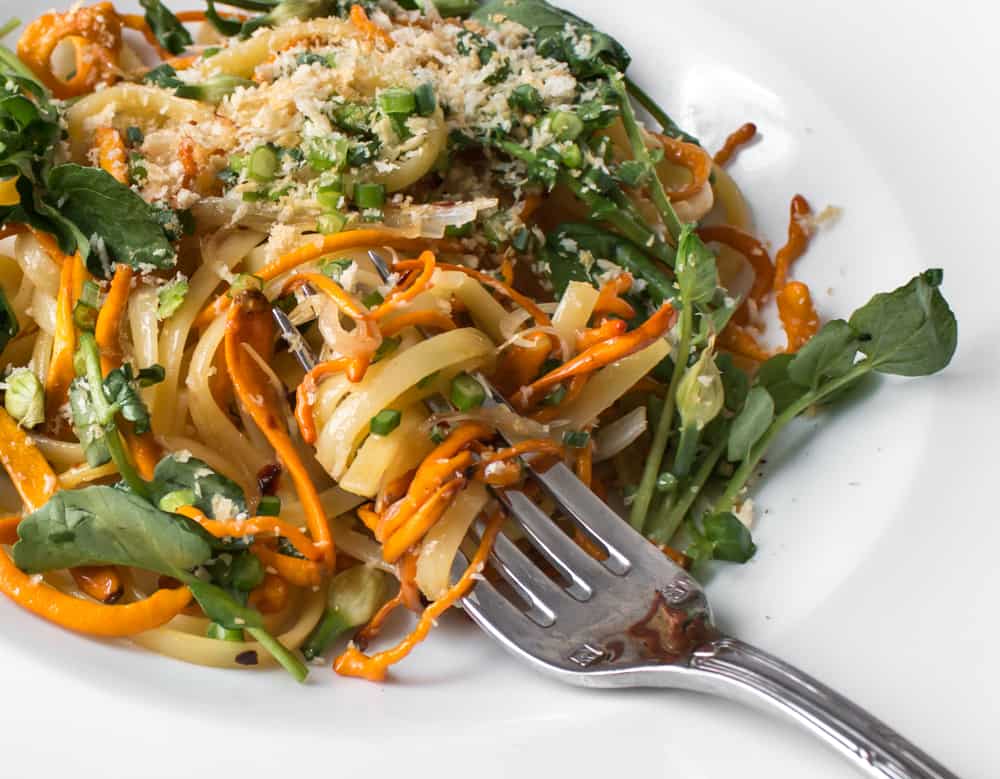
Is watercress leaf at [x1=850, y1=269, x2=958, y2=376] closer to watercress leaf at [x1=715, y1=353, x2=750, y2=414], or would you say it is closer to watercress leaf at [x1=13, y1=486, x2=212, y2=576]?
watercress leaf at [x1=715, y1=353, x2=750, y2=414]

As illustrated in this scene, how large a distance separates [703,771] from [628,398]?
41.3 inches

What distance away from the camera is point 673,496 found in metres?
2.63

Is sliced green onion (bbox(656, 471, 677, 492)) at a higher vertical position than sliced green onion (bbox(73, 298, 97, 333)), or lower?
higher

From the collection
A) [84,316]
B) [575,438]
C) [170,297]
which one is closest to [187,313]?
[170,297]

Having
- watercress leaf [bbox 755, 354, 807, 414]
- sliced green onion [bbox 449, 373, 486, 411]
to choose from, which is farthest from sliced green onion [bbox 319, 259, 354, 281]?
watercress leaf [bbox 755, 354, 807, 414]

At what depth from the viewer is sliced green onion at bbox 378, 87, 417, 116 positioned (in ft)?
8.89

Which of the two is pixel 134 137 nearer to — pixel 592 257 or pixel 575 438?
pixel 592 257

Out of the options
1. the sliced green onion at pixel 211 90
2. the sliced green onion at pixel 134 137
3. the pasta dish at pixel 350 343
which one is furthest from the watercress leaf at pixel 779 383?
Result: the sliced green onion at pixel 134 137

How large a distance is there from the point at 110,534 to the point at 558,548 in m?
0.94

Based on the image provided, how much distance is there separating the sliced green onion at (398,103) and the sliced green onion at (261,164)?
308 millimetres

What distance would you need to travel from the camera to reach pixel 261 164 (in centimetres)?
268

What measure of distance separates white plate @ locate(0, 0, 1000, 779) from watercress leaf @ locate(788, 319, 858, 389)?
140mm

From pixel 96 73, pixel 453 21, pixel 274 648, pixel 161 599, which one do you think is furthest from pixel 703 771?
pixel 96 73

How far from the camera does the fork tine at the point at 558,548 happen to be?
89.9 inches
